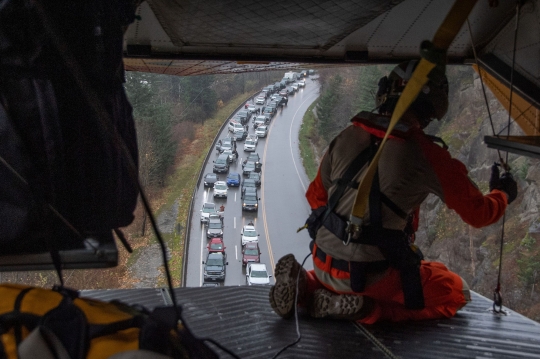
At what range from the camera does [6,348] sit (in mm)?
1018

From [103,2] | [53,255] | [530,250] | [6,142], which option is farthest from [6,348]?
[530,250]

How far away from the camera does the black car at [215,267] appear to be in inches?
270

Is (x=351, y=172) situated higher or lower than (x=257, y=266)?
higher

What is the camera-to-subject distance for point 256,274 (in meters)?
6.79

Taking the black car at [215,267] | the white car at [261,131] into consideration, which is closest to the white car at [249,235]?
the black car at [215,267]

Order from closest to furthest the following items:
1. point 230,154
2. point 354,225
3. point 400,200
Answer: point 354,225
point 400,200
point 230,154

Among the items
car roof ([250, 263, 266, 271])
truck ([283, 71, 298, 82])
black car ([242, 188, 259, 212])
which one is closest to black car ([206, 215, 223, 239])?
car roof ([250, 263, 266, 271])

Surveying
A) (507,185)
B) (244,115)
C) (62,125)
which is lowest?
(244,115)

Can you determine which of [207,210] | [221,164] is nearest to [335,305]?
[207,210]

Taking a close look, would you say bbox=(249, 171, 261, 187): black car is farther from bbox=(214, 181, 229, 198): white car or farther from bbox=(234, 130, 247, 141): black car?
bbox=(214, 181, 229, 198): white car

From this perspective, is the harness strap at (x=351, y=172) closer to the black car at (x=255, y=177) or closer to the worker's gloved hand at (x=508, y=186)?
the worker's gloved hand at (x=508, y=186)

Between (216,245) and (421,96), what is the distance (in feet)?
19.2

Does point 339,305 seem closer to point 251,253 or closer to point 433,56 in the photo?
point 433,56

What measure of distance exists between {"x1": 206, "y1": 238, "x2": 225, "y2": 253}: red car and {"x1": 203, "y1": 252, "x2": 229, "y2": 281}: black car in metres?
0.19
